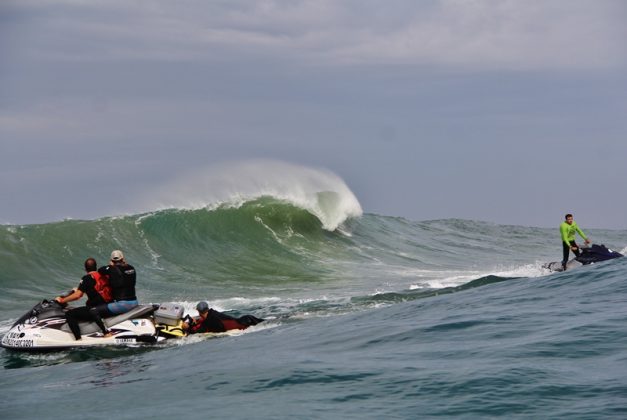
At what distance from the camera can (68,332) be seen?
15.5 m

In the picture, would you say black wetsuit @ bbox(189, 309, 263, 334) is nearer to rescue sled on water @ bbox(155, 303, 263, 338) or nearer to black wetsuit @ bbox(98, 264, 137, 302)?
rescue sled on water @ bbox(155, 303, 263, 338)

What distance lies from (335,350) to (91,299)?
207 inches

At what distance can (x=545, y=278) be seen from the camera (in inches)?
688

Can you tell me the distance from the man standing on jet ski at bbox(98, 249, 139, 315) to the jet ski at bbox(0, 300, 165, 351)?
0.14 metres

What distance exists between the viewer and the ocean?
941cm

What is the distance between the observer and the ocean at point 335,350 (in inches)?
370

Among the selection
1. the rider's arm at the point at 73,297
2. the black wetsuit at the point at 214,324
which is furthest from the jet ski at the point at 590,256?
the rider's arm at the point at 73,297

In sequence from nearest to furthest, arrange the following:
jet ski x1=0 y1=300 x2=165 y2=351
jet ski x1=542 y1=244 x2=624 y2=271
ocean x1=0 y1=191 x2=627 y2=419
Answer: ocean x1=0 y1=191 x2=627 y2=419 → jet ski x1=0 y1=300 x2=165 y2=351 → jet ski x1=542 y1=244 x2=624 y2=271

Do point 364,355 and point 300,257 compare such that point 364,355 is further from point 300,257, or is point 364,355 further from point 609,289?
point 300,257

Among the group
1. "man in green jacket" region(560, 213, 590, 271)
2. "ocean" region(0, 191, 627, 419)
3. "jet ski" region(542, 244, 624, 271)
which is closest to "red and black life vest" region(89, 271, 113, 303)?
"ocean" region(0, 191, 627, 419)

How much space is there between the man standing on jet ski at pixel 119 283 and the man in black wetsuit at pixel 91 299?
108 millimetres

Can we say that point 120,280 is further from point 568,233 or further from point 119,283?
point 568,233

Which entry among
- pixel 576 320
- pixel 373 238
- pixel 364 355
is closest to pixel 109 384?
pixel 364 355

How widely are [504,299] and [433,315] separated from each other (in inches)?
64.3
